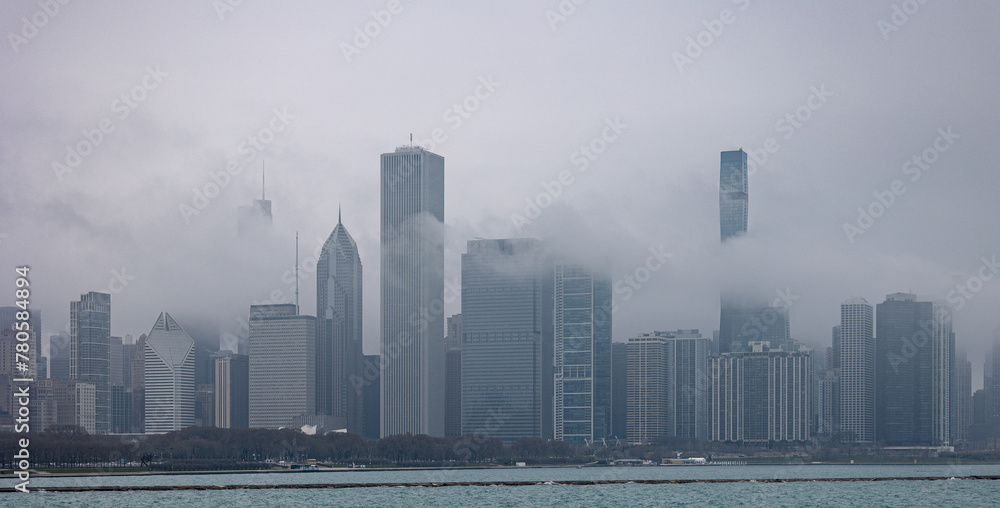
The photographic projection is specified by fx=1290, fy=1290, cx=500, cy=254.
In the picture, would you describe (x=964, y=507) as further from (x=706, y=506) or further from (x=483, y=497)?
(x=483, y=497)

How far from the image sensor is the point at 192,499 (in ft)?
447

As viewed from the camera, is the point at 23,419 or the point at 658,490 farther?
the point at 658,490

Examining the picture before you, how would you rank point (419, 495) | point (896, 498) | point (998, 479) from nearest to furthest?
1. point (896, 498)
2. point (419, 495)
3. point (998, 479)

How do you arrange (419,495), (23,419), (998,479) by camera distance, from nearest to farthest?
(23,419) → (419,495) → (998,479)

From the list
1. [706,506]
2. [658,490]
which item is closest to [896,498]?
[706,506]

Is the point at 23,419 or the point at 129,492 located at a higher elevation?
the point at 23,419

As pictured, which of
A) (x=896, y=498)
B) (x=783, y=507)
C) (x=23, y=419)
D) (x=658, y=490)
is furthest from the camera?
(x=658, y=490)

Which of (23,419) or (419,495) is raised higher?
(23,419)

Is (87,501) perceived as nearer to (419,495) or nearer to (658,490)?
(419,495)

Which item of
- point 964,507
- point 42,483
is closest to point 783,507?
point 964,507

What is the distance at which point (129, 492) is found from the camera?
150625 mm

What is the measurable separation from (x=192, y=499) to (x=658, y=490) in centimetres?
6052

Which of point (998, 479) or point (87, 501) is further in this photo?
point (998, 479)

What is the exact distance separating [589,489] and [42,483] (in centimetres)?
7338
